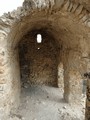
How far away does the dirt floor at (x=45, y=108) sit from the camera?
16.4ft

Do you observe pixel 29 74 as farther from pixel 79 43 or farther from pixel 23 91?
pixel 79 43

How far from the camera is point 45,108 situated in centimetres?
562

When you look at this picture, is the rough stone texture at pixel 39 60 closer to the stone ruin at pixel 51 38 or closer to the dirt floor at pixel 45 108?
the stone ruin at pixel 51 38

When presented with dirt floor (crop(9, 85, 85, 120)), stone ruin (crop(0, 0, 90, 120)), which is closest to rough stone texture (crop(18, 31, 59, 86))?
stone ruin (crop(0, 0, 90, 120))

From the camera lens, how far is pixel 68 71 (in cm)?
579

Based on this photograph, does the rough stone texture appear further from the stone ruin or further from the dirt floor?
the dirt floor

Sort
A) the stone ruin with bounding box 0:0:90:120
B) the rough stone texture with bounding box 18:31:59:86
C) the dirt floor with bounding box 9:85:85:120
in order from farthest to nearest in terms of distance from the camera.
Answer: the rough stone texture with bounding box 18:31:59:86, the dirt floor with bounding box 9:85:85:120, the stone ruin with bounding box 0:0:90:120

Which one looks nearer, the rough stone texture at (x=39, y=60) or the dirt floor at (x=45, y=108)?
the dirt floor at (x=45, y=108)

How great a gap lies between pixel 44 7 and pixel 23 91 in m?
4.13

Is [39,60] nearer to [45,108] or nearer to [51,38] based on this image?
[51,38]

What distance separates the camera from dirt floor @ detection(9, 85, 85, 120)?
4992 millimetres

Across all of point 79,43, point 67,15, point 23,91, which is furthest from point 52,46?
point 67,15

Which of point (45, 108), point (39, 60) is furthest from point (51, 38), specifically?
point (45, 108)

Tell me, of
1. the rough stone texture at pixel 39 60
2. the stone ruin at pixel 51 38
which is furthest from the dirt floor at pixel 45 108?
the rough stone texture at pixel 39 60
